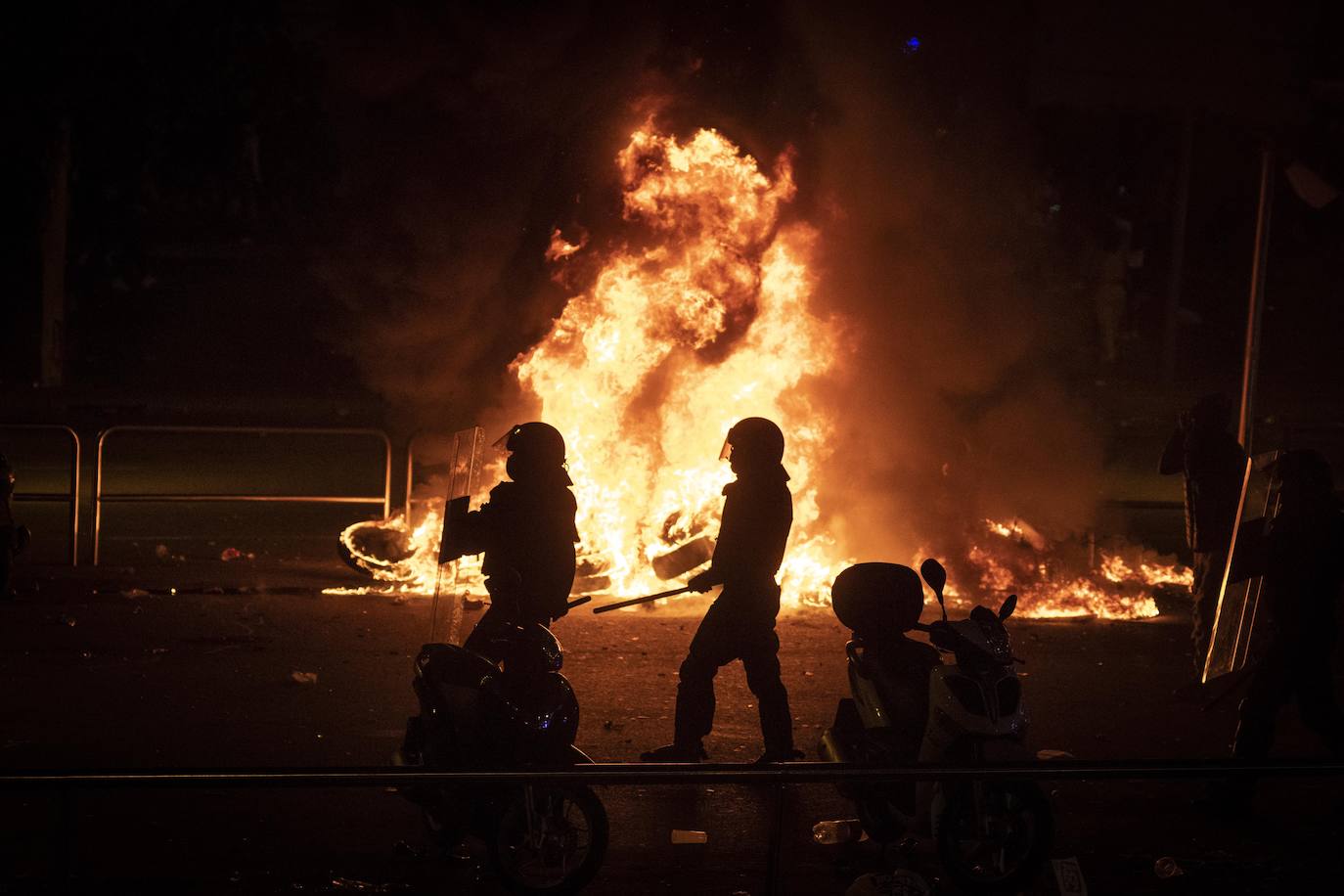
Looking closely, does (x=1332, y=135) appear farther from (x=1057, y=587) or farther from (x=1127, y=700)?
(x=1127, y=700)

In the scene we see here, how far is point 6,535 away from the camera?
10.5 m

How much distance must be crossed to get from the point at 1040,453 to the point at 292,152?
25.4m

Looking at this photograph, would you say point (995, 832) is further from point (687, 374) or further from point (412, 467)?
point (412, 467)

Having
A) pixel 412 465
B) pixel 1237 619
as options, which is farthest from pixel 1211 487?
pixel 412 465

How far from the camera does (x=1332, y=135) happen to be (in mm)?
29094

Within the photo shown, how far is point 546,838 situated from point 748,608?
2044mm

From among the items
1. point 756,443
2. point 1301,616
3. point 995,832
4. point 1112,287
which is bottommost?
point 995,832

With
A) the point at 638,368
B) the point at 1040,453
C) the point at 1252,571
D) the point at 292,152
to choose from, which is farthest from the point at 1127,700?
the point at 292,152

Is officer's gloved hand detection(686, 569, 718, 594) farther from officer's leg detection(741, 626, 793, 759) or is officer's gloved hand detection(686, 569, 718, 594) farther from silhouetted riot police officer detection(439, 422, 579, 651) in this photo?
silhouetted riot police officer detection(439, 422, 579, 651)

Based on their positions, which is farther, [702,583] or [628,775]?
[702,583]

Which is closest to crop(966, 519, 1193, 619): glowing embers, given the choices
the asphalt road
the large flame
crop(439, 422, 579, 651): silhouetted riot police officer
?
the asphalt road

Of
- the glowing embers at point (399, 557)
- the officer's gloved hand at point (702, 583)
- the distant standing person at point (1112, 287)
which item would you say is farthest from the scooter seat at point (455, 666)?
the distant standing person at point (1112, 287)

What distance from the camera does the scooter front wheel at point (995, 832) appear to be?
5332mm

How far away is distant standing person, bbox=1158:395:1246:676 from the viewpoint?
30.3ft
